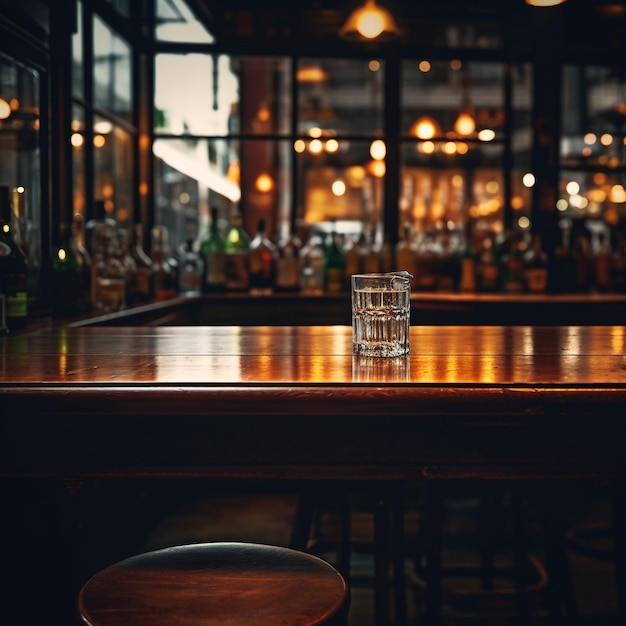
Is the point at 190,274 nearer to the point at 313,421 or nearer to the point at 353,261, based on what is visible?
the point at 353,261

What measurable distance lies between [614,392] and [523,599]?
3.42 ft

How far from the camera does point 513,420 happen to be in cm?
113

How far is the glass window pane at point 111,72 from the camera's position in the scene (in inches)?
137

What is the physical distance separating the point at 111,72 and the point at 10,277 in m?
2.01

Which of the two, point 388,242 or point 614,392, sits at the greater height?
point 388,242

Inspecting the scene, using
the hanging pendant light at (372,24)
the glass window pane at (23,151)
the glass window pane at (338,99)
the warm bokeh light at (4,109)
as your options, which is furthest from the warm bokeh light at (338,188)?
the warm bokeh light at (4,109)

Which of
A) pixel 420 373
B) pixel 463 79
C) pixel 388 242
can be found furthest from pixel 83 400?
pixel 463 79

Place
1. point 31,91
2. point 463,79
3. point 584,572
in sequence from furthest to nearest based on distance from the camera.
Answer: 1. point 463,79
2. point 584,572
3. point 31,91

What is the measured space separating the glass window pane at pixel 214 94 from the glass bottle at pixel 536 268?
4.97ft

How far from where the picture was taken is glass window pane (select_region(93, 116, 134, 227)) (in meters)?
3.55

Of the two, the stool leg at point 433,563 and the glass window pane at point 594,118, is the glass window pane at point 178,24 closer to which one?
the glass window pane at point 594,118

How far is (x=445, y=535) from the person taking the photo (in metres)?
2.71

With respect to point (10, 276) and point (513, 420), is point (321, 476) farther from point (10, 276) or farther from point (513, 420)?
point (10, 276)

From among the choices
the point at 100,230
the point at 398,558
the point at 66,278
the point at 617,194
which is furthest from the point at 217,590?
the point at 617,194
